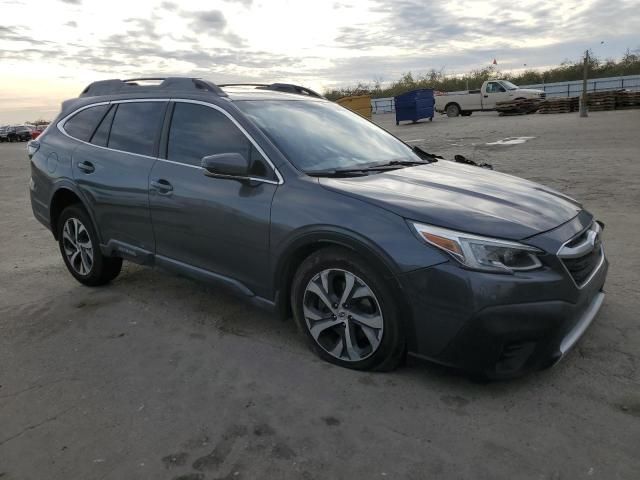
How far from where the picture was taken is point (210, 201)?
3740mm

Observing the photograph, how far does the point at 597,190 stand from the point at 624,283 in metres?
4.27

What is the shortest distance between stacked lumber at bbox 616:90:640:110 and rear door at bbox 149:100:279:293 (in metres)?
30.0

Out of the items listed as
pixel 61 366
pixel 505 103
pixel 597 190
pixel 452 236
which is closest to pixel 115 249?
pixel 61 366

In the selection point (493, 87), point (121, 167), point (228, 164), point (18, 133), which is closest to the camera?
point (228, 164)

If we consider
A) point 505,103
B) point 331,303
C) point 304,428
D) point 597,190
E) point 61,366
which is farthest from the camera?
point 505,103

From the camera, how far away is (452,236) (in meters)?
2.84

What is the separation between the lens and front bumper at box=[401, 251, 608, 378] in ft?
8.97

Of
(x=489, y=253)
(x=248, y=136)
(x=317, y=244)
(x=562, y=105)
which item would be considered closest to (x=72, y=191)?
(x=248, y=136)

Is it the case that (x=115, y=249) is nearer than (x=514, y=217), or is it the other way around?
(x=514, y=217)

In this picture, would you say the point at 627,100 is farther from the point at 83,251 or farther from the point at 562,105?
the point at 83,251

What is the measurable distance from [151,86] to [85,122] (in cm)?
91

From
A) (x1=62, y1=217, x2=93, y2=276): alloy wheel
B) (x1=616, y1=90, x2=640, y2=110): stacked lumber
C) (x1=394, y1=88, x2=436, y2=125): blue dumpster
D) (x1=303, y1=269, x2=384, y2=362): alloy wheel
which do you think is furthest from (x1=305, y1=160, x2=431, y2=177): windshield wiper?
(x1=616, y1=90, x2=640, y2=110): stacked lumber

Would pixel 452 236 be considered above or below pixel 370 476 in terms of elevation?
above

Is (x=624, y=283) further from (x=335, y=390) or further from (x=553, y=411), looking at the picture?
(x=335, y=390)
